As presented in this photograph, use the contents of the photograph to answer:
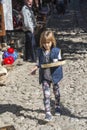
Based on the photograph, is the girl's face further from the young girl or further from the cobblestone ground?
the cobblestone ground

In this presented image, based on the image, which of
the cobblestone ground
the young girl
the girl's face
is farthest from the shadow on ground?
the girl's face

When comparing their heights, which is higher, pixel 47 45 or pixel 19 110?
pixel 47 45

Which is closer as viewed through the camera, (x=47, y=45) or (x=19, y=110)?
(x=47, y=45)

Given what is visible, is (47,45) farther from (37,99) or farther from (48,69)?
(37,99)

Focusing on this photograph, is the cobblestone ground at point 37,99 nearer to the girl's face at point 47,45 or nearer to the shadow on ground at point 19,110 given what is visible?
the shadow on ground at point 19,110

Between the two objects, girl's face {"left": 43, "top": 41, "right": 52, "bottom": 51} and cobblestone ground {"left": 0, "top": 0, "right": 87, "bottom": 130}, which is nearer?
girl's face {"left": 43, "top": 41, "right": 52, "bottom": 51}

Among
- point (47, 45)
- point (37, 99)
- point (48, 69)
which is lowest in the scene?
point (37, 99)

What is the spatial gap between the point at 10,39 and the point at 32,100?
20.3 feet

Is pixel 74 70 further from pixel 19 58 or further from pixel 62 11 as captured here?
pixel 62 11

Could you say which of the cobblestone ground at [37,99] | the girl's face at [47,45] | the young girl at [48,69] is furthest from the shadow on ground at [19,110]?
the girl's face at [47,45]

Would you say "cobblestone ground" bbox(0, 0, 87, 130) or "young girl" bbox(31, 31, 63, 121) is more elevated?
"young girl" bbox(31, 31, 63, 121)

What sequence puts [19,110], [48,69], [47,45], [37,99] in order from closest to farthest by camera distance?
[47,45] < [48,69] < [19,110] < [37,99]

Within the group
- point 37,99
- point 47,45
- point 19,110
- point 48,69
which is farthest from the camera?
point 37,99

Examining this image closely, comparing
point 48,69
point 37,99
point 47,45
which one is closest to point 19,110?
point 37,99
